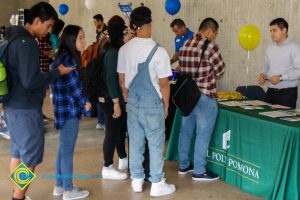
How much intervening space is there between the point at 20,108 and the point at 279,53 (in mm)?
2522

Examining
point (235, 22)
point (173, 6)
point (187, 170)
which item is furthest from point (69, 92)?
point (173, 6)

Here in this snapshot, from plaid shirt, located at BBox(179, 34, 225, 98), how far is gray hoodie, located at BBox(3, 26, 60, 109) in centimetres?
124

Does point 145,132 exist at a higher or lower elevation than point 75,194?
higher

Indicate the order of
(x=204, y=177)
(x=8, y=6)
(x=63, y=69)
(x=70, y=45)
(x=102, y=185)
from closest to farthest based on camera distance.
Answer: (x=63, y=69)
(x=70, y=45)
(x=102, y=185)
(x=204, y=177)
(x=8, y=6)

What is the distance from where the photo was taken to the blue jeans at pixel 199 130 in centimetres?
326

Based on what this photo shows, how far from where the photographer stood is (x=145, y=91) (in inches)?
111

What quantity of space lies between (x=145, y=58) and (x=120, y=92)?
545 millimetres

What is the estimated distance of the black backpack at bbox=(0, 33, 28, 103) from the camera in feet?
7.12

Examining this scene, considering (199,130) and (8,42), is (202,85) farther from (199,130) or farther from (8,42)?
(8,42)

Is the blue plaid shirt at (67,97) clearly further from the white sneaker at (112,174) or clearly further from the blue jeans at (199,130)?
the blue jeans at (199,130)

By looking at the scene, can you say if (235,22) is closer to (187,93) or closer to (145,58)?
(187,93)

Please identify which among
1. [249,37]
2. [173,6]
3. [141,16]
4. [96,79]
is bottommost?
[96,79]

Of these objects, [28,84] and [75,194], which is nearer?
[28,84]

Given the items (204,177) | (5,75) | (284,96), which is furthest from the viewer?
(284,96)
